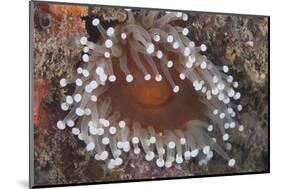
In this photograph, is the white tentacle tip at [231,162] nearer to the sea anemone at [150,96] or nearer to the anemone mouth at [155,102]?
the sea anemone at [150,96]

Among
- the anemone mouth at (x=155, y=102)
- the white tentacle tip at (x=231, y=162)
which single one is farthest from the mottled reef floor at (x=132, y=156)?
the anemone mouth at (x=155, y=102)

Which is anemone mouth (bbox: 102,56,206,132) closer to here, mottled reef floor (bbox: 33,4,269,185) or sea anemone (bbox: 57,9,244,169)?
sea anemone (bbox: 57,9,244,169)

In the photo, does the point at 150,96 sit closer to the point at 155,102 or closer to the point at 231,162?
the point at 155,102

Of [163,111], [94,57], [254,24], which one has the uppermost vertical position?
[254,24]

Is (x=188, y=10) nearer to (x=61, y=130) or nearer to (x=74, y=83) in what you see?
(x=74, y=83)

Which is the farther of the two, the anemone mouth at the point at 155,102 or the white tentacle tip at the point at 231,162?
the white tentacle tip at the point at 231,162

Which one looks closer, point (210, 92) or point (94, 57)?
point (94, 57)

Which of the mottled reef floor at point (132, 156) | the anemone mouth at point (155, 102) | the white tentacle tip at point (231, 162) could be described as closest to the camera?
the mottled reef floor at point (132, 156)

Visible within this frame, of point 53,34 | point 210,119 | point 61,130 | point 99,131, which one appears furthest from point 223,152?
point 53,34

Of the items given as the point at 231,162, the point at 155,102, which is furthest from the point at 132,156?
the point at 231,162
